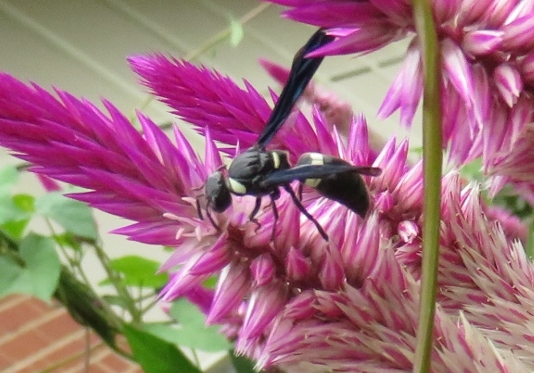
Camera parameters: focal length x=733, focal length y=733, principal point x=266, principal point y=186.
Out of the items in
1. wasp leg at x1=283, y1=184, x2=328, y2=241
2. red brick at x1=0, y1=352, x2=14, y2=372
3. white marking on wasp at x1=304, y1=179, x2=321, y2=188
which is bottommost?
red brick at x1=0, y1=352, x2=14, y2=372

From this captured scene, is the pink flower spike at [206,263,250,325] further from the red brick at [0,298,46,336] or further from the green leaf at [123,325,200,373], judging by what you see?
the red brick at [0,298,46,336]

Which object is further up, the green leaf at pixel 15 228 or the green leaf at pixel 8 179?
the green leaf at pixel 8 179

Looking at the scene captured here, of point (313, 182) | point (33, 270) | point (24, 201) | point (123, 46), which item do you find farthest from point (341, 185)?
point (123, 46)

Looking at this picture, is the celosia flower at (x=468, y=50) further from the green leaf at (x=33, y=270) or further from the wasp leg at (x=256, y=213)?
the green leaf at (x=33, y=270)

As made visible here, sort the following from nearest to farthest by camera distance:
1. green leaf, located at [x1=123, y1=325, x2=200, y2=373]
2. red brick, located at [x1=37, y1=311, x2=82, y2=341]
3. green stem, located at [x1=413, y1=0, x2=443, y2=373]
Result: green stem, located at [x1=413, y1=0, x2=443, y2=373], green leaf, located at [x1=123, y1=325, x2=200, y2=373], red brick, located at [x1=37, y1=311, x2=82, y2=341]

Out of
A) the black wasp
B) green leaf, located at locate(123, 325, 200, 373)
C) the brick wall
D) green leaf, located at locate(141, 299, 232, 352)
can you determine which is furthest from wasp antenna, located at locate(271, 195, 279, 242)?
the brick wall

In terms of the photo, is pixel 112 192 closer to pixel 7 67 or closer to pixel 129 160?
pixel 129 160

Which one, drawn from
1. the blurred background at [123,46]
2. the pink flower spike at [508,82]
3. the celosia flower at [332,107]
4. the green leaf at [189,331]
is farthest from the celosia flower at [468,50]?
the blurred background at [123,46]
